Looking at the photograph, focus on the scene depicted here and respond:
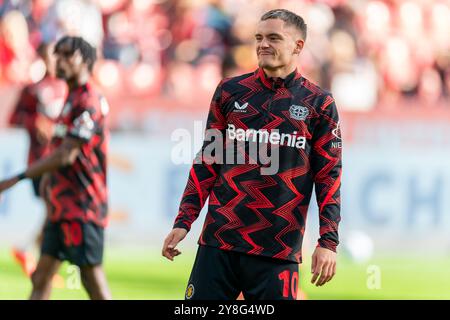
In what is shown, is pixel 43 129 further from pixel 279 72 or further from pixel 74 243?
pixel 279 72

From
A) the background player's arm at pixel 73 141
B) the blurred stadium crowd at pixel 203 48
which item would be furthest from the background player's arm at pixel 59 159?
the blurred stadium crowd at pixel 203 48

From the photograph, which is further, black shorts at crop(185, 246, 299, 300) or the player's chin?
the player's chin

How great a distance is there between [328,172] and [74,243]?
8.57 feet

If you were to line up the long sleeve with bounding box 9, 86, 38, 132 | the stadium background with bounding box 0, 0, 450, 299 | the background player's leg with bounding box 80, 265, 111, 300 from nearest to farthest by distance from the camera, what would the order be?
the background player's leg with bounding box 80, 265, 111, 300, the long sleeve with bounding box 9, 86, 38, 132, the stadium background with bounding box 0, 0, 450, 299

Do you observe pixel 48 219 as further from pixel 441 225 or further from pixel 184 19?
pixel 441 225

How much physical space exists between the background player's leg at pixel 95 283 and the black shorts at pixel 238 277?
2069 mm

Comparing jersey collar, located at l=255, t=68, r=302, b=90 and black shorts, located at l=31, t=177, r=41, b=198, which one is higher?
black shorts, located at l=31, t=177, r=41, b=198

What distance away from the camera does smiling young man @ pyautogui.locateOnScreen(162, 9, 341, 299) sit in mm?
4613

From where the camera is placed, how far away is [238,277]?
464 centimetres

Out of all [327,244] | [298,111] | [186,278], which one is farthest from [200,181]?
[186,278]

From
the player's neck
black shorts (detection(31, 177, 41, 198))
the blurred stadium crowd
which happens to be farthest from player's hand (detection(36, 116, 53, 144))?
the player's neck

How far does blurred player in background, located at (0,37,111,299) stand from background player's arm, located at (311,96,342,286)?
91.9 inches

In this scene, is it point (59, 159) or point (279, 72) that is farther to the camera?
point (59, 159)

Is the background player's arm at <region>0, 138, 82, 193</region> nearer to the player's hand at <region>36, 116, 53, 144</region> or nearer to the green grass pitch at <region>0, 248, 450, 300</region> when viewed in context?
the green grass pitch at <region>0, 248, 450, 300</region>
